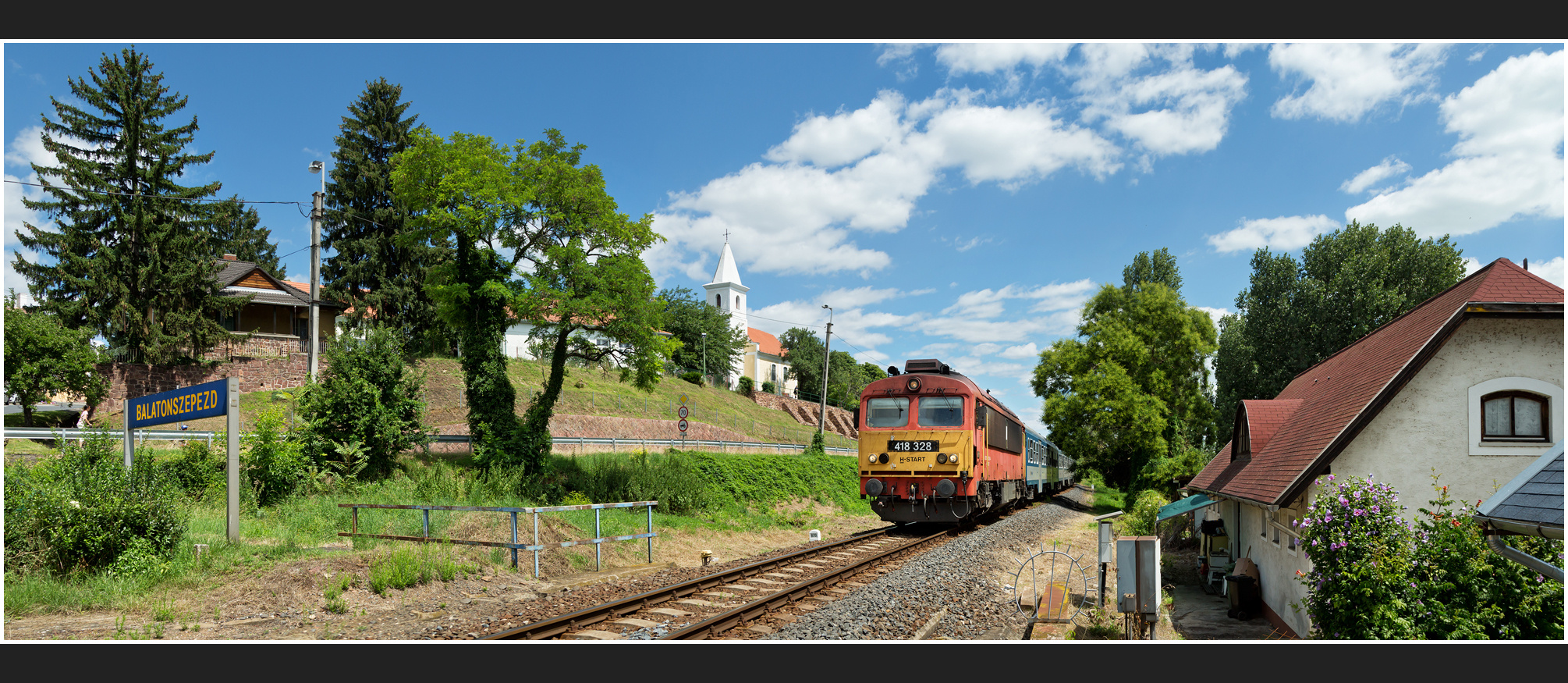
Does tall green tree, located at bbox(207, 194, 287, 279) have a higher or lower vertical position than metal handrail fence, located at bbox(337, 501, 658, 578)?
higher

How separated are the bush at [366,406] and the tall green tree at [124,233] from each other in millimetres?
15050

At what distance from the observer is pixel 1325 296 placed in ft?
107

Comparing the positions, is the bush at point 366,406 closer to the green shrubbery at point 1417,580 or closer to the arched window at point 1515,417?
the green shrubbery at point 1417,580

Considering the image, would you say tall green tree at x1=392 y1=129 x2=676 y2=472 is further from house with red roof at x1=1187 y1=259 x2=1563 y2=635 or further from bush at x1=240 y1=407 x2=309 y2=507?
house with red roof at x1=1187 y1=259 x2=1563 y2=635

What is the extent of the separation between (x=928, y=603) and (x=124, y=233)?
109ft

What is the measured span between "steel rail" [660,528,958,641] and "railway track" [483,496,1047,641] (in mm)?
10

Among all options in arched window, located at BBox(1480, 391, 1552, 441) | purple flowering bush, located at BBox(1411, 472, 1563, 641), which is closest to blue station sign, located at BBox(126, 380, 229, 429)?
purple flowering bush, located at BBox(1411, 472, 1563, 641)

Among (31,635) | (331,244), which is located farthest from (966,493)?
(331,244)

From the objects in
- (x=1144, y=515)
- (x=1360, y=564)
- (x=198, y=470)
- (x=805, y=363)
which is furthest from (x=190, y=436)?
(x=805, y=363)

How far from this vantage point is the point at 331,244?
41.5 metres

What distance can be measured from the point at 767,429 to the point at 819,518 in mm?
25949

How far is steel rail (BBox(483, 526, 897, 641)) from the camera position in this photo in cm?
847

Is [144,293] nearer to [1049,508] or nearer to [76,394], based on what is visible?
[76,394]

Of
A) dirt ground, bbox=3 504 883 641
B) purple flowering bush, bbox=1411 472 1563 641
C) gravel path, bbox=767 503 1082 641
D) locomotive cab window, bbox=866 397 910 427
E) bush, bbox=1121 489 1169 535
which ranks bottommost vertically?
bush, bbox=1121 489 1169 535
